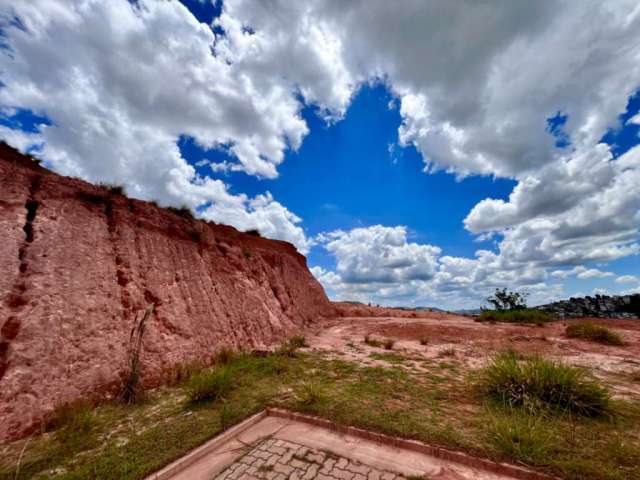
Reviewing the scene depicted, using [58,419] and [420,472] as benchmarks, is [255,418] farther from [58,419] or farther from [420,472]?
[58,419]

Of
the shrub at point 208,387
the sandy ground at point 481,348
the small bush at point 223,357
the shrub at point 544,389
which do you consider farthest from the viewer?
the small bush at point 223,357

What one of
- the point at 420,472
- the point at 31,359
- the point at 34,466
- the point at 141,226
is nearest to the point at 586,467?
the point at 420,472

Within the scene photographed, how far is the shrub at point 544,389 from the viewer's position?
4434mm

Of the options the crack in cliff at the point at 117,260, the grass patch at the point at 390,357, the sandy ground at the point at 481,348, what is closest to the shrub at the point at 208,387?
the crack in cliff at the point at 117,260

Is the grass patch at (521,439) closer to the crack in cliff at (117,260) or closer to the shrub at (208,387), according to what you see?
the shrub at (208,387)

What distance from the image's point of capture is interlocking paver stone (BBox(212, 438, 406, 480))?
3113 millimetres

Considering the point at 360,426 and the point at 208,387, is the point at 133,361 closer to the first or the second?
the point at 208,387

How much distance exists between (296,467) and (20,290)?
5.69 meters

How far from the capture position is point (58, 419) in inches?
166

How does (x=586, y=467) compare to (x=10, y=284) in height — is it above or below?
below

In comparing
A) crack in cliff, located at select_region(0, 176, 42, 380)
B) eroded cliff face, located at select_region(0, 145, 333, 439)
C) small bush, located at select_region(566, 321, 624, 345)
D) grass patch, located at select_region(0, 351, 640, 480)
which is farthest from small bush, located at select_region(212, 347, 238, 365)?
small bush, located at select_region(566, 321, 624, 345)

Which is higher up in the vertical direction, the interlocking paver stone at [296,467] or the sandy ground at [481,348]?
the sandy ground at [481,348]

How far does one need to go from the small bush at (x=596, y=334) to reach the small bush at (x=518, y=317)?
5.79 metres

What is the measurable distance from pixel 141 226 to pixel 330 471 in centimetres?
798
